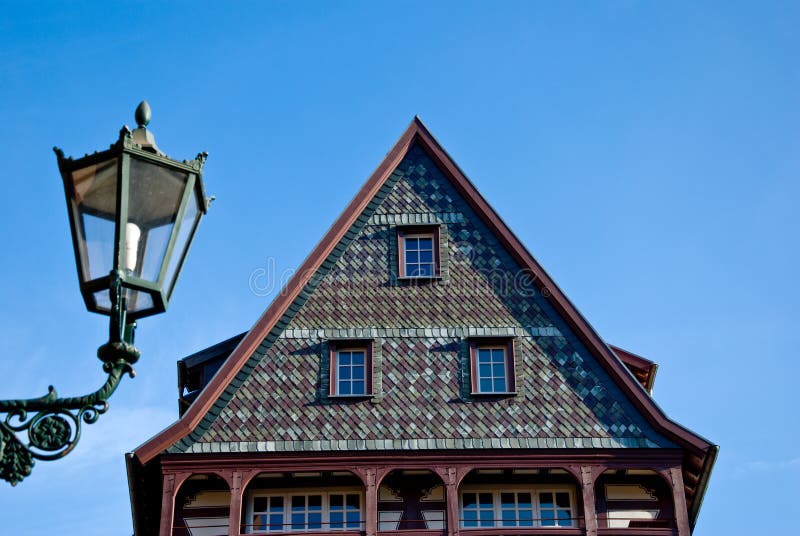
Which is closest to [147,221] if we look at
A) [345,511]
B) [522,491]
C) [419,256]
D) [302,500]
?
[345,511]

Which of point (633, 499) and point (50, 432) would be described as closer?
point (50, 432)

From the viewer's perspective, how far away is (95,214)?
7.51 m

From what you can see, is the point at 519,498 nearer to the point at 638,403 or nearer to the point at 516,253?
the point at 638,403

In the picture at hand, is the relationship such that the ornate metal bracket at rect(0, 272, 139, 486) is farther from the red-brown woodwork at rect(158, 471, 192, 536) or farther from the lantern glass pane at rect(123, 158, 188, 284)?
the red-brown woodwork at rect(158, 471, 192, 536)

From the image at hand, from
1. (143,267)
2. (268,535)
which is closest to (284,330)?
(268,535)

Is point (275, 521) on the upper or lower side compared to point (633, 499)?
lower

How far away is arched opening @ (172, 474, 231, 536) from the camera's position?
74.2 ft

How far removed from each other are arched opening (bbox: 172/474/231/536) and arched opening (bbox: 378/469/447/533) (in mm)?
2966

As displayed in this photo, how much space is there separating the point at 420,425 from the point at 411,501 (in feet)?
4.74

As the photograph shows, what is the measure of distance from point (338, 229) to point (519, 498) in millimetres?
6828

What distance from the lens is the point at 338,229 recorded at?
84.0 ft

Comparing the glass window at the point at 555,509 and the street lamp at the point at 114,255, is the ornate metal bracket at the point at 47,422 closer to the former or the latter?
the street lamp at the point at 114,255

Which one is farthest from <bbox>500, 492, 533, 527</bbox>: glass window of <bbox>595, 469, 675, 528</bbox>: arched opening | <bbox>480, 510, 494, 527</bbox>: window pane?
<bbox>595, 469, 675, 528</bbox>: arched opening

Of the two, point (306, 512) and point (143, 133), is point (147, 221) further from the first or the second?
point (306, 512)
